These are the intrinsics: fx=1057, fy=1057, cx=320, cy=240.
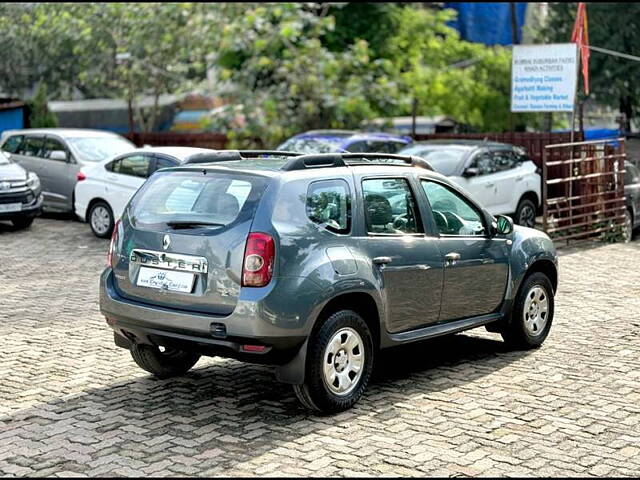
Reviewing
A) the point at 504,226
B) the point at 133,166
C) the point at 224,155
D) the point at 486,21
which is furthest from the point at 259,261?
the point at 486,21

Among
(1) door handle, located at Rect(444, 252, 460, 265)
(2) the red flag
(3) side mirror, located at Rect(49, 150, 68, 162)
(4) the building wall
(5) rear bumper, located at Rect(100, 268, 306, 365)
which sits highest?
(2) the red flag

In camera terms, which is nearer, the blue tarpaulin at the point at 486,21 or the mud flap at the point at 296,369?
the mud flap at the point at 296,369

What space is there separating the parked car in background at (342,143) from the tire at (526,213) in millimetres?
2463

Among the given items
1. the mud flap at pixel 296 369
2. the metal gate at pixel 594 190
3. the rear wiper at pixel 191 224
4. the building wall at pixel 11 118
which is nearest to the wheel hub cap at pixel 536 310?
the mud flap at pixel 296 369

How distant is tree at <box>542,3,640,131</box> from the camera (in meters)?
32.7

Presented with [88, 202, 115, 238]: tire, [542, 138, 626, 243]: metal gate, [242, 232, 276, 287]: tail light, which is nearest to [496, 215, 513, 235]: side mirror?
[242, 232, 276, 287]: tail light

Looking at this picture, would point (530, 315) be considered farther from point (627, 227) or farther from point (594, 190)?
point (627, 227)

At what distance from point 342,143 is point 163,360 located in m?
11.2

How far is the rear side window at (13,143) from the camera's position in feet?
68.4

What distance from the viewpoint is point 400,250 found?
24.6 feet

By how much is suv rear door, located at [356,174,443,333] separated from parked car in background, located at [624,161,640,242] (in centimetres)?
1094

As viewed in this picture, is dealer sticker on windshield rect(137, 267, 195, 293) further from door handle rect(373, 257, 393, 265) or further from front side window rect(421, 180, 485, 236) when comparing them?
front side window rect(421, 180, 485, 236)

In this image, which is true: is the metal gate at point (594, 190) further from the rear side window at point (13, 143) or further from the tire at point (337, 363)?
the tire at point (337, 363)

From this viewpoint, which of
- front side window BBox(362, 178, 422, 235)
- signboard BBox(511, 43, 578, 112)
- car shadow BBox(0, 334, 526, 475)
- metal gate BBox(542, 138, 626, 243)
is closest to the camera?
car shadow BBox(0, 334, 526, 475)
